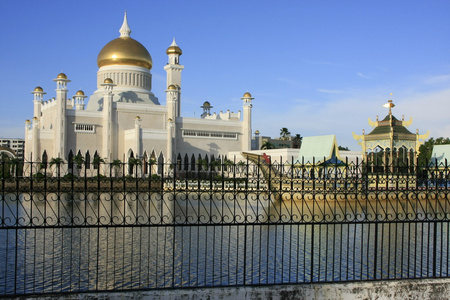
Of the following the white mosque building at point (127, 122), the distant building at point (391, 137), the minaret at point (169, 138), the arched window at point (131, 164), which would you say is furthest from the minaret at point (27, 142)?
the distant building at point (391, 137)

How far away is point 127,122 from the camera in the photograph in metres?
45.1

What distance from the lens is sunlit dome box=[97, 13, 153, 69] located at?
159ft

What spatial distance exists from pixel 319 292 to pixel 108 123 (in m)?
39.0

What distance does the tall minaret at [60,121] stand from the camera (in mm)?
40938

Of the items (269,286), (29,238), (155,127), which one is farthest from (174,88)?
(269,286)

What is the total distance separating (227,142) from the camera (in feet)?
162

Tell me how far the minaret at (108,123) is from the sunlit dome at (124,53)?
5.65 meters

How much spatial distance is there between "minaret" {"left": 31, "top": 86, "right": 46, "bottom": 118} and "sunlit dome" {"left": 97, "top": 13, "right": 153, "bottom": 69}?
20.1 ft

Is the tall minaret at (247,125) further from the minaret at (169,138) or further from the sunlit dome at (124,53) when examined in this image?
the sunlit dome at (124,53)

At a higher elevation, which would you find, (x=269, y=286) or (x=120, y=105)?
(x=120, y=105)

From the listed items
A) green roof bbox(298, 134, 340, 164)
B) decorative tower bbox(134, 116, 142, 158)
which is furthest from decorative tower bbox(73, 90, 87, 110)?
green roof bbox(298, 134, 340, 164)

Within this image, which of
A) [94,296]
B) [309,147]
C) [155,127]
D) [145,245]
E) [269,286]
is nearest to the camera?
[94,296]

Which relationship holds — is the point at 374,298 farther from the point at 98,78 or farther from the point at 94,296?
the point at 98,78

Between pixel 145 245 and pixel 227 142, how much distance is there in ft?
122
